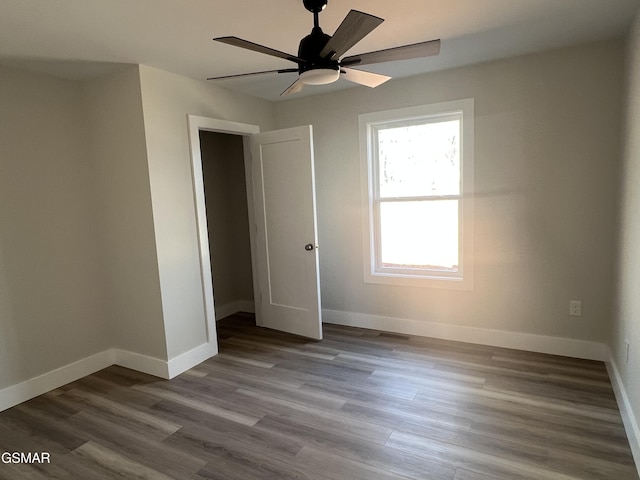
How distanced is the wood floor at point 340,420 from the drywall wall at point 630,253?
0.25 m

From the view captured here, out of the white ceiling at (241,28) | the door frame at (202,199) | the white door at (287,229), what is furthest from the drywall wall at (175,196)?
the white door at (287,229)

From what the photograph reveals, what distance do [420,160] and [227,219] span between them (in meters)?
2.51

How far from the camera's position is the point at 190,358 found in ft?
10.7

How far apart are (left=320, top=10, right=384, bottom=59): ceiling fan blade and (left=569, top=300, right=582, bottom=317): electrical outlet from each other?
2724 mm

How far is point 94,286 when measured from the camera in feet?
10.9

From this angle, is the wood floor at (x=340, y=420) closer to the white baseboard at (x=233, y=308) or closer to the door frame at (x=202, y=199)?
the door frame at (x=202, y=199)

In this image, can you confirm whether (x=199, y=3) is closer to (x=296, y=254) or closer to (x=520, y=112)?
(x=296, y=254)

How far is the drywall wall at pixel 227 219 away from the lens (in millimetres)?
4582

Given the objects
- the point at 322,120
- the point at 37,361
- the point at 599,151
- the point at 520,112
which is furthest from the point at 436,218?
the point at 37,361

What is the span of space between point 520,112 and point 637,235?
1407 millimetres

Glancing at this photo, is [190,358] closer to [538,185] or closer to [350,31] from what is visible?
[350,31]

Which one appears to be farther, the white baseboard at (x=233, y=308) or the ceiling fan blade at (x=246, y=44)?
the white baseboard at (x=233, y=308)

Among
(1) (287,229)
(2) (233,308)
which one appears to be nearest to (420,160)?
(1) (287,229)

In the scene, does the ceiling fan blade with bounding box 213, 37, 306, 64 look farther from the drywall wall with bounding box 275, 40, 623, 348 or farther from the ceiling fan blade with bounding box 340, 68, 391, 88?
the drywall wall with bounding box 275, 40, 623, 348
